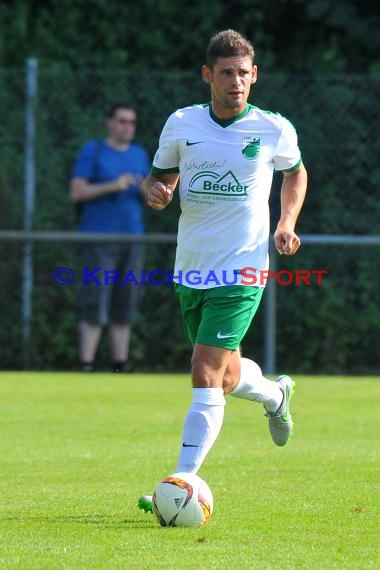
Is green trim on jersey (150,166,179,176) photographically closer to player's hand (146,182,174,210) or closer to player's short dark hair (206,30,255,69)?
player's hand (146,182,174,210)

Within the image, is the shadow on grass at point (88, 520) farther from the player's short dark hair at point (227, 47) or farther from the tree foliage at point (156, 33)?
the tree foliage at point (156, 33)

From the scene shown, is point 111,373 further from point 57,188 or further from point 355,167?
point 355,167

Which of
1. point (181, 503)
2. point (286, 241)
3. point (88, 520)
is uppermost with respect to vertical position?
point (286, 241)

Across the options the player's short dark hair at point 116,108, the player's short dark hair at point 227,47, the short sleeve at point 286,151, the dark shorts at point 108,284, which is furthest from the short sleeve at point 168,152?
the dark shorts at point 108,284

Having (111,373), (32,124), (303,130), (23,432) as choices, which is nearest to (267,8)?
(303,130)

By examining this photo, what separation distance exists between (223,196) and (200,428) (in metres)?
1.13

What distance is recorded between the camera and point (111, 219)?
42.4 feet

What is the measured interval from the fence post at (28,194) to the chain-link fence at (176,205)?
0.05 metres

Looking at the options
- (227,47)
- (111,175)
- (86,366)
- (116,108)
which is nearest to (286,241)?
(227,47)

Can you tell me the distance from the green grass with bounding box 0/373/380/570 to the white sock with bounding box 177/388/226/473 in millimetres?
270

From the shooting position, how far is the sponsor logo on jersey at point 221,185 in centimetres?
635

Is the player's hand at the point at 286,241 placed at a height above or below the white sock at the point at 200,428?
above

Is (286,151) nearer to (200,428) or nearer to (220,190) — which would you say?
(220,190)

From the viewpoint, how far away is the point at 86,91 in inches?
536
